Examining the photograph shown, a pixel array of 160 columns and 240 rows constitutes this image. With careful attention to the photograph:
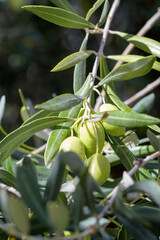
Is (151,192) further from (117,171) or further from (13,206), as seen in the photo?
(117,171)

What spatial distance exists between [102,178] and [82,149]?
6 centimetres

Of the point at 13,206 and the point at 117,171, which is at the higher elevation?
the point at 13,206

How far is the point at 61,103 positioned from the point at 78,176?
177 millimetres

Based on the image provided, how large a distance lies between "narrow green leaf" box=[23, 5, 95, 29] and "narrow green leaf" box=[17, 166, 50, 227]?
1.29 feet

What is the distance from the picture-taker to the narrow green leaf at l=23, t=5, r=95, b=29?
0.76 m

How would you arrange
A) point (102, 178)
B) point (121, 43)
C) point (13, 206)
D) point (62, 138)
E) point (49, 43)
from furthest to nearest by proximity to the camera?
point (49, 43)
point (121, 43)
point (62, 138)
point (102, 178)
point (13, 206)

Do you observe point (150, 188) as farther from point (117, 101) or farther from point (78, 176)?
point (117, 101)

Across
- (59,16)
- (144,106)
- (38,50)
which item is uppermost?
(59,16)

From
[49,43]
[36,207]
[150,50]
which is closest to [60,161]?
[36,207]

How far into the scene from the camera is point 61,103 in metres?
0.63

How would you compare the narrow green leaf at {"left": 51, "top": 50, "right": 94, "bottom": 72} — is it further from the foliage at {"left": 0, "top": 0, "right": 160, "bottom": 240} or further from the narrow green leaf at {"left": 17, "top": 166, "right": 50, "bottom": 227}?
the narrow green leaf at {"left": 17, "top": 166, "right": 50, "bottom": 227}

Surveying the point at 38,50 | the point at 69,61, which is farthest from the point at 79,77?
the point at 38,50

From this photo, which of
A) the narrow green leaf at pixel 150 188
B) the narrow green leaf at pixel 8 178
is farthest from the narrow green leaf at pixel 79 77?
the narrow green leaf at pixel 150 188

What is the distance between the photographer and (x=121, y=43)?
2475 millimetres
